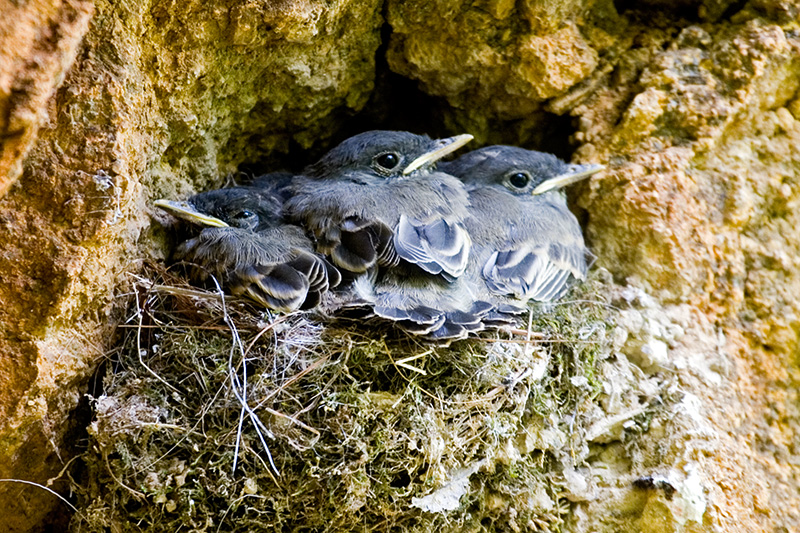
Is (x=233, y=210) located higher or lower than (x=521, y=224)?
higher

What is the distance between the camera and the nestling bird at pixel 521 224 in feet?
9.52

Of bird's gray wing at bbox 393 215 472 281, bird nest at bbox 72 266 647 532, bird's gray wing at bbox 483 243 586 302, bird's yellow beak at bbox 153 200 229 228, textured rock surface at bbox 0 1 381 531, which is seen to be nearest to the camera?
textured rock surface at bbox 0 1 381 531

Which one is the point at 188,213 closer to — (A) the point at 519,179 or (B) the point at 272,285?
(B) the point at 272,285

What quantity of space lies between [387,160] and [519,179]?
621 mm

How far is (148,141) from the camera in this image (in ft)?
8.25

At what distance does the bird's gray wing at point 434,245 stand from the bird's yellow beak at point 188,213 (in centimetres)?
72

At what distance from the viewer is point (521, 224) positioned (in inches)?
123

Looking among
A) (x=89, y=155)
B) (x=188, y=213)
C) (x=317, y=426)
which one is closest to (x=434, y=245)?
(x=317, y=426)

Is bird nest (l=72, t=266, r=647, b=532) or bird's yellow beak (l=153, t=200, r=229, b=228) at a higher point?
bird's yellow beak (l=153, t=200, r=229, b=228)

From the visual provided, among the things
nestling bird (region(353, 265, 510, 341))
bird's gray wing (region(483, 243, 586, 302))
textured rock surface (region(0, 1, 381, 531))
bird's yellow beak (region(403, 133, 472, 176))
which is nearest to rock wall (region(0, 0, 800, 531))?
textured rock surface (region(0, 1, 381, 531))

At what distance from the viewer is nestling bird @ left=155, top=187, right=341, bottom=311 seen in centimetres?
257

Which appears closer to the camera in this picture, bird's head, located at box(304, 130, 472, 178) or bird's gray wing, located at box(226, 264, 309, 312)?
bird's gray wing, located at box(226, 264, 309, 312)

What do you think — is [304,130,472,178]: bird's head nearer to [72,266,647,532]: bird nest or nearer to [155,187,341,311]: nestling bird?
[155,187,341,311]: nestling bird

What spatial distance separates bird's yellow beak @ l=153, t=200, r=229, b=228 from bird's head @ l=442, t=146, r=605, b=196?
115 cm
